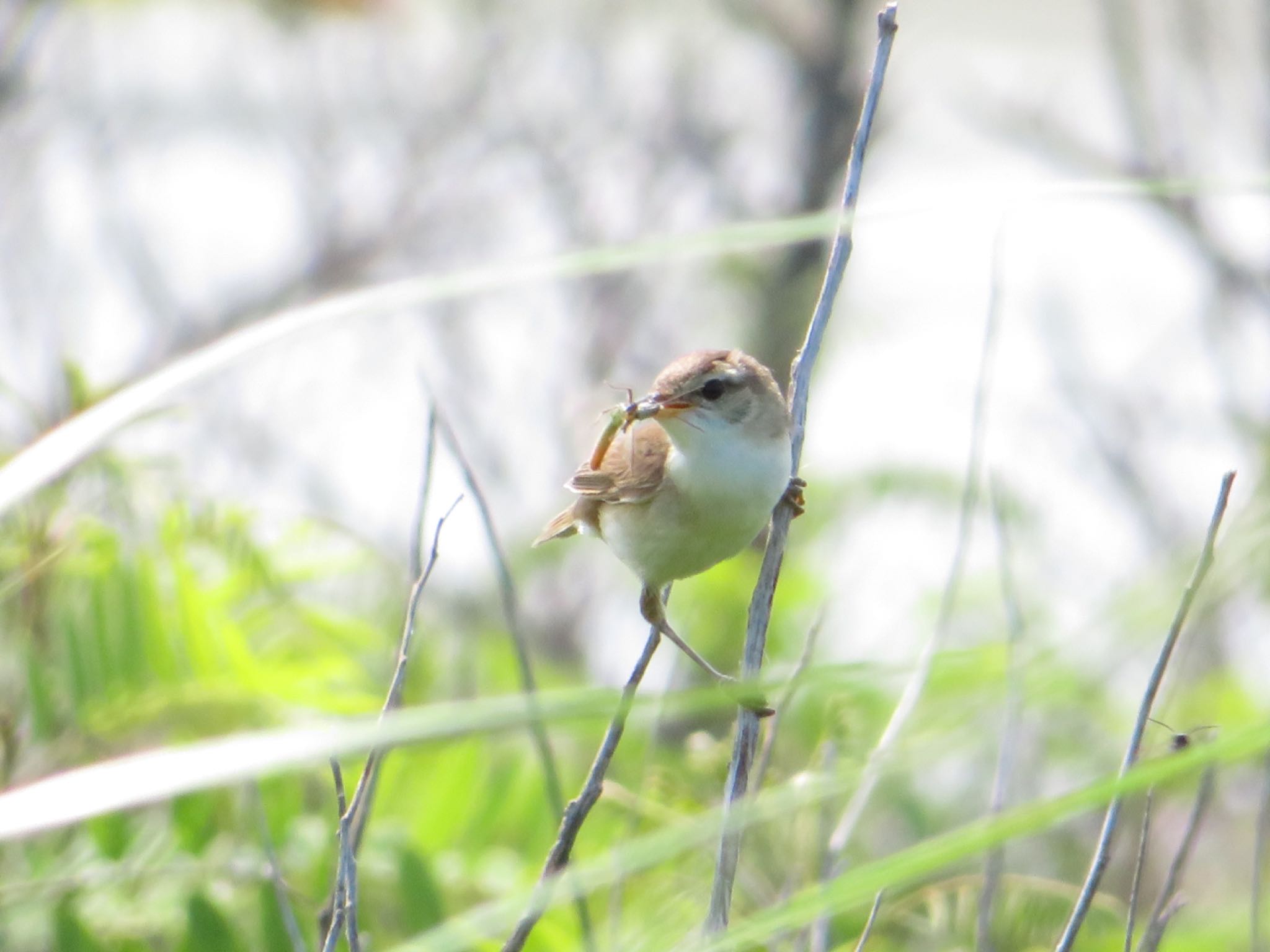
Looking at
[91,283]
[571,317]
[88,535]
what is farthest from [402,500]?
[88,535]

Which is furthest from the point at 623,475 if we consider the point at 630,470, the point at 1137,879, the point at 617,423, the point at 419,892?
the point at 1137,879

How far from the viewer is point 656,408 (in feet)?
6.48

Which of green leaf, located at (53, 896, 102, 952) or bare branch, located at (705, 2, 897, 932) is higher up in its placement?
bare branch, located at (705, 2, 897, 932)

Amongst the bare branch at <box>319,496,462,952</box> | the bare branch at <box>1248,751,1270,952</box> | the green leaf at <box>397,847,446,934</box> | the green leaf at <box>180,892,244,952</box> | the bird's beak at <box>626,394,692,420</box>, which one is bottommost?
the green leaf at <box>397,847,446,934</box>

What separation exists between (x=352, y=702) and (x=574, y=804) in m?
1.15

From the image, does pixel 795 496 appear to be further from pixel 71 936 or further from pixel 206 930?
pixel 71 936

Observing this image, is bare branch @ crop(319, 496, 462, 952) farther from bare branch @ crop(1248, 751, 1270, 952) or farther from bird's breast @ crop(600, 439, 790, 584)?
bare branch @ crop(1248, 751, 1270, 952)

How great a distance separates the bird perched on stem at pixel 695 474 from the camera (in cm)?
190

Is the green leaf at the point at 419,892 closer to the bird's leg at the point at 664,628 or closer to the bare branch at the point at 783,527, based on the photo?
the bird's leg at the point at 664,628

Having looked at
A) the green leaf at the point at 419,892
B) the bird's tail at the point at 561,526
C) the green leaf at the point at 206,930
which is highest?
the bird's tail at the point at 561,526

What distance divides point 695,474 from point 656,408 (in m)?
0.12

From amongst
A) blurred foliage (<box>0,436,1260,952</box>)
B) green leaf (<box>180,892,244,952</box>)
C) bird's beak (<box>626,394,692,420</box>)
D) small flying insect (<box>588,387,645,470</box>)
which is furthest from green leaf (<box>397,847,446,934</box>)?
bird's beak (<box>626,394,692,420</box>)

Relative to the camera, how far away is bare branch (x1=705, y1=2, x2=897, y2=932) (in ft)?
4.17

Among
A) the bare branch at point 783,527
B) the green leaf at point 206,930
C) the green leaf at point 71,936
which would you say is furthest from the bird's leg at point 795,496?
the green leaf at point 71,936
